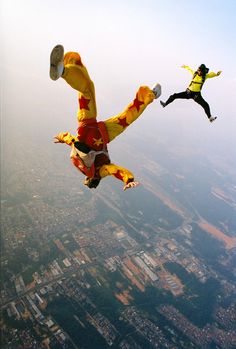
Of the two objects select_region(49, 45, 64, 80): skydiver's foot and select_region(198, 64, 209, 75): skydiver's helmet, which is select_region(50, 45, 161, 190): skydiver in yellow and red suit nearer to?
select_region(49, 45, 64, 80): skydiver's foot

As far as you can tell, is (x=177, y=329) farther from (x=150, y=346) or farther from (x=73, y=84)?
(x=73, y=84)

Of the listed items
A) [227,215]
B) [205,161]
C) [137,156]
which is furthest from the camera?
[205,161]

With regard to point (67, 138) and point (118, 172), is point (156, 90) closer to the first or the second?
point (118, 172)

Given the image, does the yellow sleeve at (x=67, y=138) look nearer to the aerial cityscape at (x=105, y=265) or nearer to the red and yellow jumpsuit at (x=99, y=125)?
the red and yellow jumpsuit at (x=99, y=125)

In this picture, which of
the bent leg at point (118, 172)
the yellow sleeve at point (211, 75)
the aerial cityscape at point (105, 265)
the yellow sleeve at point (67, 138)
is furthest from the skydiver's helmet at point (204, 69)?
the aerial cityscape at point (105, 265)

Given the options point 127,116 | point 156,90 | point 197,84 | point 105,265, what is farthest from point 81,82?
point 105,265

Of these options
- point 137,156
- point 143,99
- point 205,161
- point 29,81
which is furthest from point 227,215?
point 29,81

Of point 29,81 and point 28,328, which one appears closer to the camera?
point 28,328
